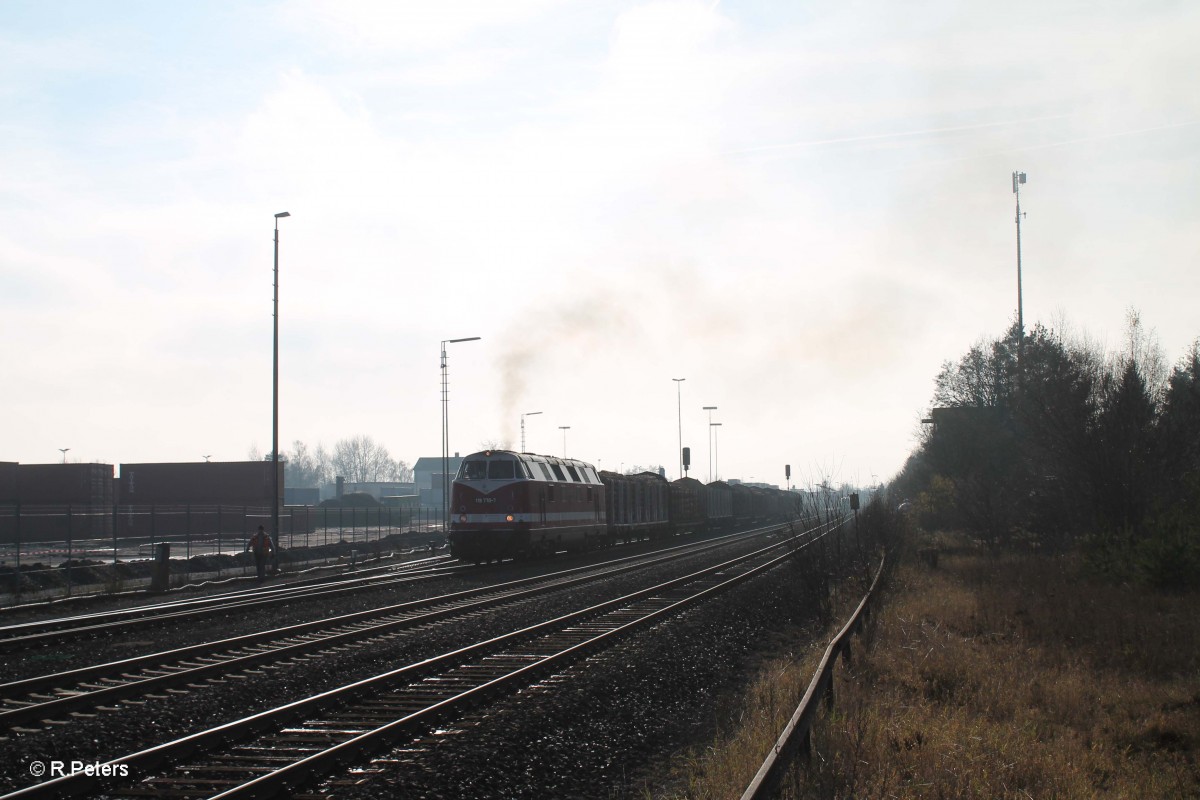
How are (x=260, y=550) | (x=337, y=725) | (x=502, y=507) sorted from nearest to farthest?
(x=337, y=725) < (x=260, y=550) < (x=502, y=507)

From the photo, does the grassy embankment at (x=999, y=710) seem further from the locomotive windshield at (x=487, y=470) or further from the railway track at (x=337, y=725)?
the locomotive windshield at (x=487, y=470)

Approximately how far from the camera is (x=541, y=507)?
30781mm

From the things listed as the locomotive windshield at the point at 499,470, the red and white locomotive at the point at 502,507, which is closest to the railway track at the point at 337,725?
the red and white locomotive at the point at 502,507

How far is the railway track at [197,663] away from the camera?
9.97m

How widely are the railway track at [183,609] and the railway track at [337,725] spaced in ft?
20.9

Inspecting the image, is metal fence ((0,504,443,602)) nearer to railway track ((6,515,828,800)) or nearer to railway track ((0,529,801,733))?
railway track ((0,529,801,733))

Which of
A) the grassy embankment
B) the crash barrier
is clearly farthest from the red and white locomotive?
the crash barrier

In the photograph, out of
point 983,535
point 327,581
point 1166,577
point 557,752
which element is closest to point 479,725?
point 557,752

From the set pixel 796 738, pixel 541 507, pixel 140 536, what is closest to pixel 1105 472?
pixel 541 507

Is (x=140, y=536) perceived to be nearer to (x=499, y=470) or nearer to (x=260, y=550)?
(x=260, y=550)

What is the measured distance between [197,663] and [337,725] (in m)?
4.27

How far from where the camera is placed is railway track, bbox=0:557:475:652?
600 inches

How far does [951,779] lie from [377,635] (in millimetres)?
10033

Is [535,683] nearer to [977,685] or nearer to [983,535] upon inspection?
[977,685]
